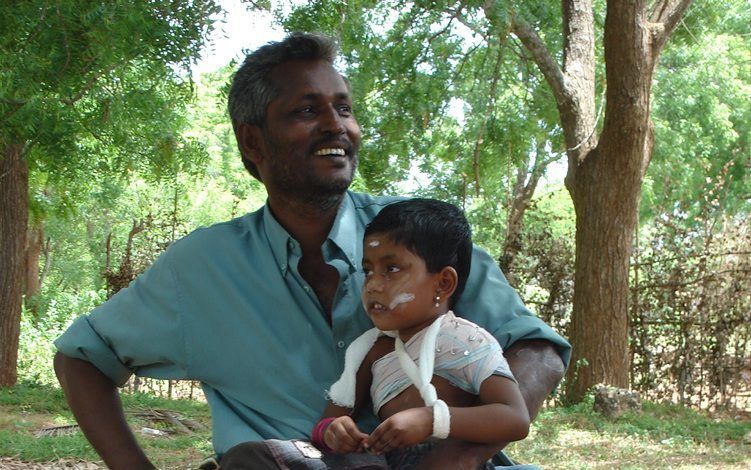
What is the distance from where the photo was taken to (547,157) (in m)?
18.4

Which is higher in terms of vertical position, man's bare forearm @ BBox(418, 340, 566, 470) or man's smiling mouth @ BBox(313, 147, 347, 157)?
man's smiling mouth @ BBox(313, 147, 347, 157)

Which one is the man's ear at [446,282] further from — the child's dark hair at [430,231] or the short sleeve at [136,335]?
the short sleeve at [136,335]

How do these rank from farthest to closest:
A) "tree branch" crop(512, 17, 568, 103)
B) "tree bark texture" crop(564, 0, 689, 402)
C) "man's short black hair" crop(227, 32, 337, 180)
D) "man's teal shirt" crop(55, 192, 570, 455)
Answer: "tree branch" crop(512, 17, 568, 103), "tree bark texture" crop(564, 0, 689, 402), "man's short black hair" crop(227, 32, 337, 180), "man's teal shirt" crop(55, 192, 570, 455)

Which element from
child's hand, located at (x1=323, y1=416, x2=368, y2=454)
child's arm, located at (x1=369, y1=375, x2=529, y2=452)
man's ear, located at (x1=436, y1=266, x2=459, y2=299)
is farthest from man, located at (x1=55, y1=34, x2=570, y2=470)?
child's hand, located at (x1=323, y1=416, x2=368, y2=454)

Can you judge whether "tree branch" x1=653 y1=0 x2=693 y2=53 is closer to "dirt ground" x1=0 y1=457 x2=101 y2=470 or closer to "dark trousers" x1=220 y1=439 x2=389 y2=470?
"dirt ground" x1=0 y1=457 x2=101 y2=470

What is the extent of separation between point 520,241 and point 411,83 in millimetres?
2113

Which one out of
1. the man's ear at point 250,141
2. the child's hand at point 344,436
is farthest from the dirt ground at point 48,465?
the child's hand at point 344,436

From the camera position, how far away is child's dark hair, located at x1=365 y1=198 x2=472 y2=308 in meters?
2.34

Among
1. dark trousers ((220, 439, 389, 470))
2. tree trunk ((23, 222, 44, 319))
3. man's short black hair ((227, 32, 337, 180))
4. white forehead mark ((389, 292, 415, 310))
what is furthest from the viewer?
tree trunk ((23, 222, 44, 319))

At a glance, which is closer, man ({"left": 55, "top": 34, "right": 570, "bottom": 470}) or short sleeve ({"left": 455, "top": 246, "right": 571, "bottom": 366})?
short sleeve ({"left": 455, "top": 246, "right": 571, "bottom": 366})

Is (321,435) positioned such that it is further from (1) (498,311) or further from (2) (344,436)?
(1) (498,311)

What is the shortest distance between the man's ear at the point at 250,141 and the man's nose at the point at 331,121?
0.23 meters

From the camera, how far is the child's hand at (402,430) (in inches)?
80.7

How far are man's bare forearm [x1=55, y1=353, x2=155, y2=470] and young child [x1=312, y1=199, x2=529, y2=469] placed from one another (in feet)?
1.98
